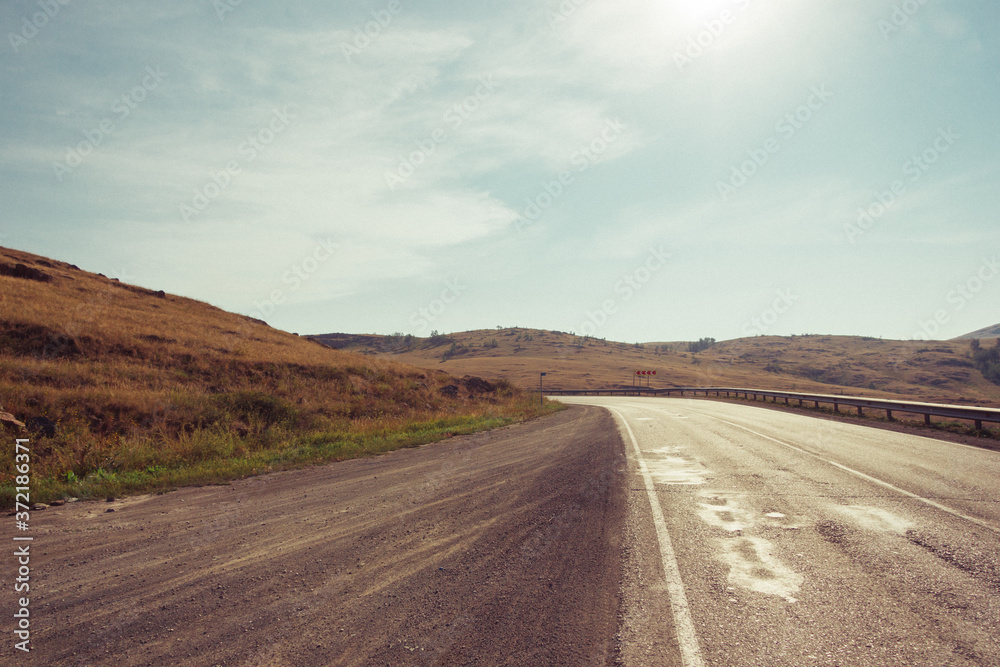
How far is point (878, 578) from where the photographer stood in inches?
172

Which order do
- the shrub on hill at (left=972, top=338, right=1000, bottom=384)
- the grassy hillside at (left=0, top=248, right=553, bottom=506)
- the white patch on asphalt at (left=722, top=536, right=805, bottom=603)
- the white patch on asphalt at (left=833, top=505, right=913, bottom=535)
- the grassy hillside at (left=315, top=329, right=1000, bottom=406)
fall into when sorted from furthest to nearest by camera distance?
1. the shrub on hill at (left=972, top=338, right=1000, bottom=384)
2. the grassy hillside at (left=315, top=329, right=1000, bottom=406)
3. the grassy hillside at (left=0, top=248, right=553, bottom=506)
4. the white patch on asphalt at (left=833, top=505, right=913, bottom=535)
5. the white patch on asphalt at (left=722, top=536, right=805, bottom=603)

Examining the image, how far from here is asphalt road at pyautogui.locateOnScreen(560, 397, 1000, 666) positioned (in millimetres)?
3285

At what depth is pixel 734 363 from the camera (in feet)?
464

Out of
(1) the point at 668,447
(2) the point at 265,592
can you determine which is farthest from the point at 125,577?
(1) the point at 668,447

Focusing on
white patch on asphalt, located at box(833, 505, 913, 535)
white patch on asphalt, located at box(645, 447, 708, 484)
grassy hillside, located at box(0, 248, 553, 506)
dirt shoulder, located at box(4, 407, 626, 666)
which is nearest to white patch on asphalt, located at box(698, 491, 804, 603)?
white patch on asphalt, located at box(833, 505, 913, 535)

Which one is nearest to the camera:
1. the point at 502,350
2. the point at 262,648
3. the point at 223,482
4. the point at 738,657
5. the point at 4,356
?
the point at 738,657

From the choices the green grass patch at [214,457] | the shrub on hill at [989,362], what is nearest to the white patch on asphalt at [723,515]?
the green grass patch at [214,457]

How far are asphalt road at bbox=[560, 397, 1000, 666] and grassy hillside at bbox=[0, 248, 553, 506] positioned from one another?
29.9ft

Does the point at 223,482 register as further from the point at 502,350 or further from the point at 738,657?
the point at 502,350

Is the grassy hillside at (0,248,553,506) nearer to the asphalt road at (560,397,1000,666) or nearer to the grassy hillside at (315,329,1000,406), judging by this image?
the asphalt road at (560,397,1000,666)

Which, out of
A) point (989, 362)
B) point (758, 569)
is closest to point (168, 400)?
point (758, 569)

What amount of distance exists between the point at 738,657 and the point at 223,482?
378 inches

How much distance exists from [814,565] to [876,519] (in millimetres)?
2247

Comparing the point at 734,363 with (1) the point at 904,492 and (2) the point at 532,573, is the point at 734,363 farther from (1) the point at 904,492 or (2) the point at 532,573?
(2) the point at 532,573
